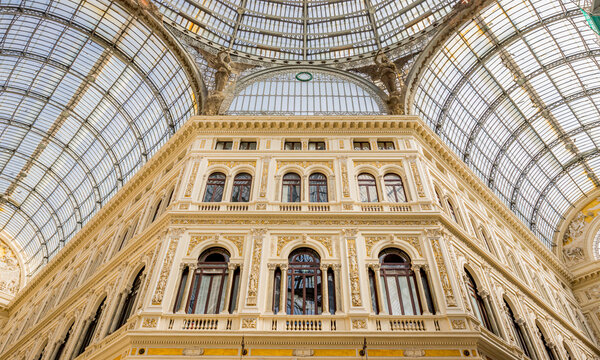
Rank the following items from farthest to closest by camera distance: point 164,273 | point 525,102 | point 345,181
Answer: point 525,102
point 345,181
point 164,273

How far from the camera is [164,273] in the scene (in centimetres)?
1909

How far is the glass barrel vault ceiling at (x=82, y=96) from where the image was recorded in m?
34.4

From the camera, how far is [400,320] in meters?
17.2

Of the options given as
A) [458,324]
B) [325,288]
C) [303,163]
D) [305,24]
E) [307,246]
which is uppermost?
[305,24]

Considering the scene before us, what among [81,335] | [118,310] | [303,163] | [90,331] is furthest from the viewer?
[303,163]

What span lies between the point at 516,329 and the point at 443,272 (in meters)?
6.98

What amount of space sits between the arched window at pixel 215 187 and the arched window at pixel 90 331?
8.20 meters

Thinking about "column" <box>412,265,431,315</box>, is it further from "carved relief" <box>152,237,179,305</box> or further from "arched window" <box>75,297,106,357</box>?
"arched window" <box>75,297,106,357</box>

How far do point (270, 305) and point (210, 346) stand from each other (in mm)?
2943

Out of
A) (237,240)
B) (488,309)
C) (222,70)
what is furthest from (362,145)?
(222,70)

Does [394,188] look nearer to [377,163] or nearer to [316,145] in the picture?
[377,163]

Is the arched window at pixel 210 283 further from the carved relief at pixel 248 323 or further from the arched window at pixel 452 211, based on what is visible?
the arched window at pixel 452 211

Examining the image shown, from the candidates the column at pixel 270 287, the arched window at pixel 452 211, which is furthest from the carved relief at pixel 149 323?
the arched window at pixel 452 211

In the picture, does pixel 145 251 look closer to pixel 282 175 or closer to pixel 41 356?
pixel 282 175
